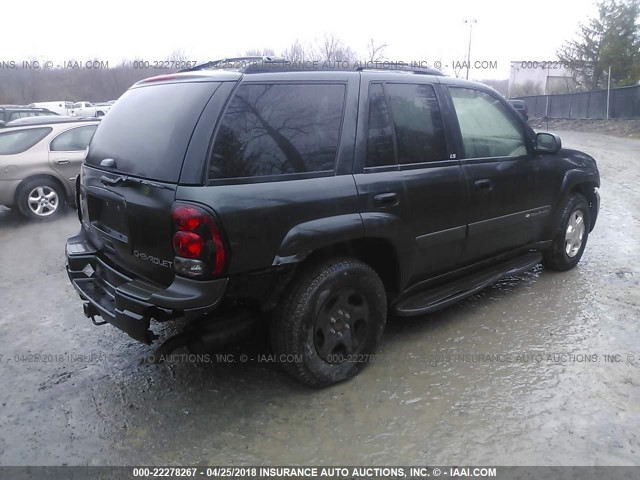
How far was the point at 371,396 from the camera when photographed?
124 inches

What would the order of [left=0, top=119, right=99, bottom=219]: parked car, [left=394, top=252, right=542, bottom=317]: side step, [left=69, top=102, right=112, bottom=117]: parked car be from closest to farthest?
[left=394, top=252, right=542, bottom=317]: side step < [left=0, top=119, right=99, bottom=219]: parked car < [left=69, top=102, right=112, bottom=117]: parked car

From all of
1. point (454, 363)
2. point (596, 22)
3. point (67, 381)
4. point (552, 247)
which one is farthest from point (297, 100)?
point (596, 22)

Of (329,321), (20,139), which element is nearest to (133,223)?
(329,321)

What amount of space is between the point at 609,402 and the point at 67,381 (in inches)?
133

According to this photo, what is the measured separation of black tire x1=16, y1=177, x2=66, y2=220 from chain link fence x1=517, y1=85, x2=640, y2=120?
25.9 metres

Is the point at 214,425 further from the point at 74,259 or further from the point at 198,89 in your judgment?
the point at 198,89

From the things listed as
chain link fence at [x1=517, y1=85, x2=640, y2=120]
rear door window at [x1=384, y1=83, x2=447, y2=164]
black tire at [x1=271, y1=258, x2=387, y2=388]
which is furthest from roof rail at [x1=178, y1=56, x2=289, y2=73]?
chain link fence at [x1=517, y1=85, x2=640, y2=120]

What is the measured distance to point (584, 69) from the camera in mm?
37031

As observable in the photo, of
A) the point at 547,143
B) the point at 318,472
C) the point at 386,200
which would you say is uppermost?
the point at 547,143

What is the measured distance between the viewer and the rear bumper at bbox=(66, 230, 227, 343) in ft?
8.70

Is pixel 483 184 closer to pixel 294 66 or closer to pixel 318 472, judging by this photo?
pixel 294 66

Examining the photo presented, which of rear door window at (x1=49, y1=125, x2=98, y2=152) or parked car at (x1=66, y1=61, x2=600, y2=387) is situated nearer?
parked car at (x1=66, y1=61, x2=600, y2=387)

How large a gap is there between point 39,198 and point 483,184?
681cm

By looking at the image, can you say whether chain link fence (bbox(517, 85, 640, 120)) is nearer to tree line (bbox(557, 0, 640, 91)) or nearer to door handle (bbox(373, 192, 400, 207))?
tree line (bbox(557, 0, 640, 91))
